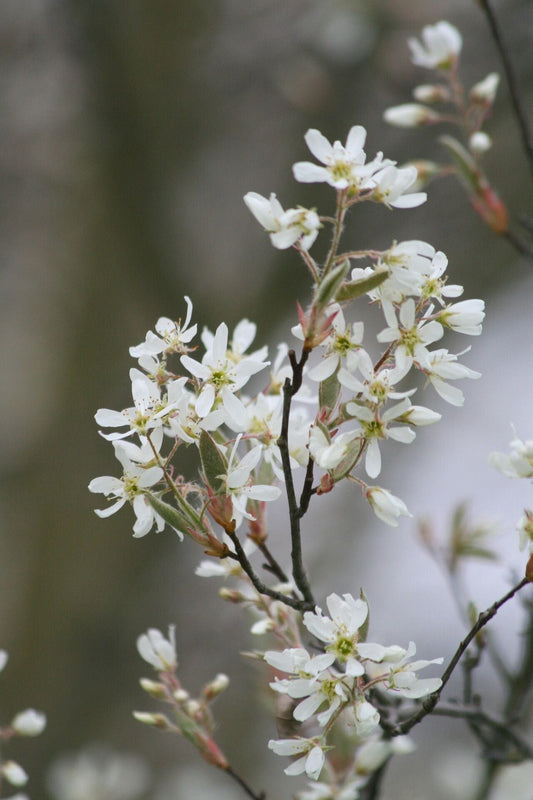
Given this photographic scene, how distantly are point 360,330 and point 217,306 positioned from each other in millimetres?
3022

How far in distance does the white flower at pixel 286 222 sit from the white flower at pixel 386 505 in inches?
11.7

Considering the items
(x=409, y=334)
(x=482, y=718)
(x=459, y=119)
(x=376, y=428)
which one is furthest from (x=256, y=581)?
(x=459, y=119)

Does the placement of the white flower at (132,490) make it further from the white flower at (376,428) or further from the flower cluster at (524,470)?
the flower cluster at (524,470)

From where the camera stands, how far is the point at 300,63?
4.03m

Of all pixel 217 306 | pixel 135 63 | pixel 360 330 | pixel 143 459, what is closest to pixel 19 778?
pixel 143 459

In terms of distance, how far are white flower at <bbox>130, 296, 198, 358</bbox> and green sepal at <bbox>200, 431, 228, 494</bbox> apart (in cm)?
13

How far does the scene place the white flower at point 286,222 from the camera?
96cm

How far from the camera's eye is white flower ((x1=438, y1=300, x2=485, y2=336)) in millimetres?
1078

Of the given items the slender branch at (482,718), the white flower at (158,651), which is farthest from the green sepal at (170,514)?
the slender branch at (482,718)

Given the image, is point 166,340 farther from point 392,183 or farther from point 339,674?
point 339,674

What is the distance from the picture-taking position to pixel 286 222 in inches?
37.8

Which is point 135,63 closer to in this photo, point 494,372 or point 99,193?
point 99,193

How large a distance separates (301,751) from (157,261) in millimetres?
3227

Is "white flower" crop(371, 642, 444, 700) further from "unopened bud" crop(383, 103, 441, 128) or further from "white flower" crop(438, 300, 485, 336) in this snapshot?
"unopened bud" crop(383, 103, 441, 128)
